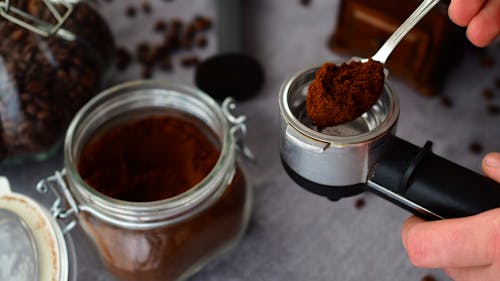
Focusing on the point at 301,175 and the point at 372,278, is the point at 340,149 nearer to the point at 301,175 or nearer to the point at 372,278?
the point at 301,175

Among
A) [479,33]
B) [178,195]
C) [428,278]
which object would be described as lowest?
[428,278]

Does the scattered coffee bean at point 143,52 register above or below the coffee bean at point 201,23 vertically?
below

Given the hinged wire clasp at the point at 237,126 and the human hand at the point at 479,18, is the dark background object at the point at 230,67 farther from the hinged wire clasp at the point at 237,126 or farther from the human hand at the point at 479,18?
the human hand at the point at 479,18

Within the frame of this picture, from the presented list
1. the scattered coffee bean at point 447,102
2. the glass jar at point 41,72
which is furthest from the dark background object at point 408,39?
the glass jar at point 41,72

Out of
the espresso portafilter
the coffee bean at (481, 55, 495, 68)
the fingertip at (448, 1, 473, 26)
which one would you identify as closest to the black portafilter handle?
the espresso portafilter

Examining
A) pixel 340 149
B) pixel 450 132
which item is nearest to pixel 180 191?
pixel 340 149

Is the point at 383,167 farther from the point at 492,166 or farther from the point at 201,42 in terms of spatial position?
the point at 201,42

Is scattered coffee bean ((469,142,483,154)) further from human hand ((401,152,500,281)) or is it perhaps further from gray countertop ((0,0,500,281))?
A: human hand ((401,152,500,281))

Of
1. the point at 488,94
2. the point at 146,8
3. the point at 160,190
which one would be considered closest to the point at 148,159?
the point at 160,190
